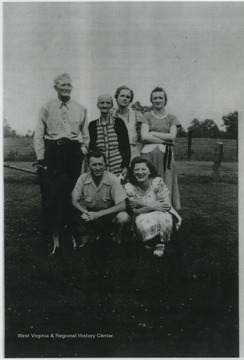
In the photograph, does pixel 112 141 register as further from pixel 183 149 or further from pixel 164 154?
pixel 183 149

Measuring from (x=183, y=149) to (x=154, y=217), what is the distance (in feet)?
2.62

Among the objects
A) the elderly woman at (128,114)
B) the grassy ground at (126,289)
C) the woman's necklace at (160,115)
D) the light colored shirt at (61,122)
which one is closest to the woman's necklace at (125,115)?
the elderly woman at (128,114)

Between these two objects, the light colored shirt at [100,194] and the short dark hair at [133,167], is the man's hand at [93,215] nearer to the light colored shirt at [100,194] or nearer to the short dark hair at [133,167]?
the light colored shirt at [100,194]

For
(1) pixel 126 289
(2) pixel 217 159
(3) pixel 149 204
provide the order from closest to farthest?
1. (1) pixel 126 289
2. (3) pixel 149 204
3. (2) pixel 217 159

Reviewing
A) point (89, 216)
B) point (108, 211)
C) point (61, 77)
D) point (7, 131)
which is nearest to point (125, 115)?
point (61, 77)

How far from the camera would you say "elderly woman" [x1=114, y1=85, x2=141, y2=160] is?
16.1 feet

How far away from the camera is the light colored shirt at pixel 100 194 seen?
4.88m

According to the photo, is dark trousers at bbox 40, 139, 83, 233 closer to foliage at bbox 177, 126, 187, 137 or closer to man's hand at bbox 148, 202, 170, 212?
man's hand at bbox 148, 202, 170, 212

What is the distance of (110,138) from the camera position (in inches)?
193

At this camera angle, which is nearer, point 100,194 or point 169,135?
point 100,194

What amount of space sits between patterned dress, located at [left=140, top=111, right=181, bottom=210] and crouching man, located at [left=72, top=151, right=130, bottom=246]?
1.51 ft

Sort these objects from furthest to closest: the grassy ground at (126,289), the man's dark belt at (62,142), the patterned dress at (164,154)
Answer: the patterned dress at (164,154) < the man's dark belt at (62,142) < the grassy ground at (126,289)

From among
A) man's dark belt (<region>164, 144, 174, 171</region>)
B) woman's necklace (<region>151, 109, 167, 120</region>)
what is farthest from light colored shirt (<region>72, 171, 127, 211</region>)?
woman's necklace (<region>151, 109, 167, 120</region>)

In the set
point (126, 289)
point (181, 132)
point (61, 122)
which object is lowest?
point (126, 289)
